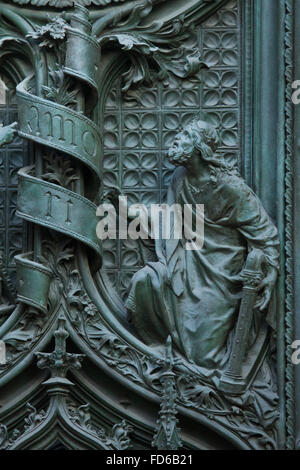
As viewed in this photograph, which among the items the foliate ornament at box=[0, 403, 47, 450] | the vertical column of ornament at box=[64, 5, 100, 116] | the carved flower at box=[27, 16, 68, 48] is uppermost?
the carved flower at box=[27, 16, 68, 48]

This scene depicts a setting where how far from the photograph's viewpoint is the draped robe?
56.7 feet

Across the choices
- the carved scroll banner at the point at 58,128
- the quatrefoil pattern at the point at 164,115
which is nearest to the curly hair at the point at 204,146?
the quatrefoil pattern at the point at 164,115

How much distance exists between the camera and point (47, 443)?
55.7ft

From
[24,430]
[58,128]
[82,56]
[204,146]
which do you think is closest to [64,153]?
[58,128]

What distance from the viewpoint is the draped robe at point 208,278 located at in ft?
56.7

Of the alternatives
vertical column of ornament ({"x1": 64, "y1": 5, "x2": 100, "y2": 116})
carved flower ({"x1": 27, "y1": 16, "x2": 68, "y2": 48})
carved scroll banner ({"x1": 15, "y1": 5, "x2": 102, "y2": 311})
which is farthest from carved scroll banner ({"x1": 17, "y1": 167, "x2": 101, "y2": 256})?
carved flower ({"x1": 27, "y1": 16, "x2": 68, "y2": 48})

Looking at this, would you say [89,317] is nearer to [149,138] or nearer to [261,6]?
[149,138]

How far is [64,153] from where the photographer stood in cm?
1752

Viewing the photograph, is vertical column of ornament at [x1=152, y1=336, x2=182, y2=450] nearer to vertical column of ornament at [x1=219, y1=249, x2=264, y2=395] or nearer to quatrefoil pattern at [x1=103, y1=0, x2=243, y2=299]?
vertical column of ornament at [x1=219, y1=249, x2=264, y2=395]

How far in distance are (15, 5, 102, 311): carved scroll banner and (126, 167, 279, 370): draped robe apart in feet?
1.79

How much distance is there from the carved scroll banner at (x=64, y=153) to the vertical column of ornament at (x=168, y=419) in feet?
3.60

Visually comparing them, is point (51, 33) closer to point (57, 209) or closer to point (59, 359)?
point (57, 209)

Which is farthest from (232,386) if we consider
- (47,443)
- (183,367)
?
(47,443)

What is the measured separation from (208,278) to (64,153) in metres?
1.45
